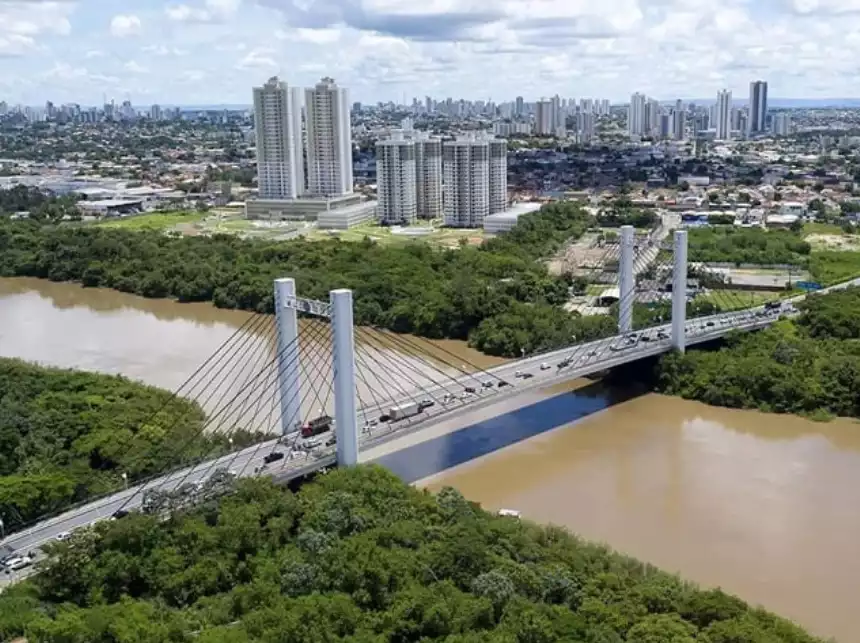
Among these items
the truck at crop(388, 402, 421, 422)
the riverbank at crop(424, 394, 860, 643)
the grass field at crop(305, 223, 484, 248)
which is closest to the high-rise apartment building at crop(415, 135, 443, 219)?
the grass field at crop(305, 223, 484, 248)

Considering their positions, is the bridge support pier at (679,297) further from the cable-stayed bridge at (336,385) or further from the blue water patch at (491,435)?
the blue water patch at (491,435)

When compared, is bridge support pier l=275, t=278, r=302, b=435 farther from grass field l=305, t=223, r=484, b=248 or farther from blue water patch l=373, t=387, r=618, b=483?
grass field l=305, t=223, r=484, b=248

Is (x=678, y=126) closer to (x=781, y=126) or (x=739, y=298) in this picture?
(x=781, y=126)

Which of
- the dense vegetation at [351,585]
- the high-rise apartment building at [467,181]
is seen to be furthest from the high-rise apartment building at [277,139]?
the dense vegetation at [351,585]

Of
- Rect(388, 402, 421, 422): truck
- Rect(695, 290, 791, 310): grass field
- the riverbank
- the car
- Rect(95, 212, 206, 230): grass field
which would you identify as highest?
Rect(95, 212, 206, 230): grass field

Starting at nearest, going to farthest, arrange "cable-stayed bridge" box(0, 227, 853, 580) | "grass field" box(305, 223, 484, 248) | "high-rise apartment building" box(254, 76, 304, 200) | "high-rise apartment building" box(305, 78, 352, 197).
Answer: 1. "cable-stayed bridge" box(0, 227, 853, 580)
2. "grass field" box(305, 223, 484, 248)
3. "high-rise apartment building" box(254, 76, 304, 200)
4. "high-rise apartment building" box(305, 78, 352, 197)

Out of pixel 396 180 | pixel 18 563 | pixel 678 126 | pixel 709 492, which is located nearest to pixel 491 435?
pixel 709 492

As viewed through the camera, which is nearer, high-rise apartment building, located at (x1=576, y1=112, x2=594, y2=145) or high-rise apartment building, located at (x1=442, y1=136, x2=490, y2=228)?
high-rise apartment building, located at (x1=442, y1=136, x2=490, y2=228)
